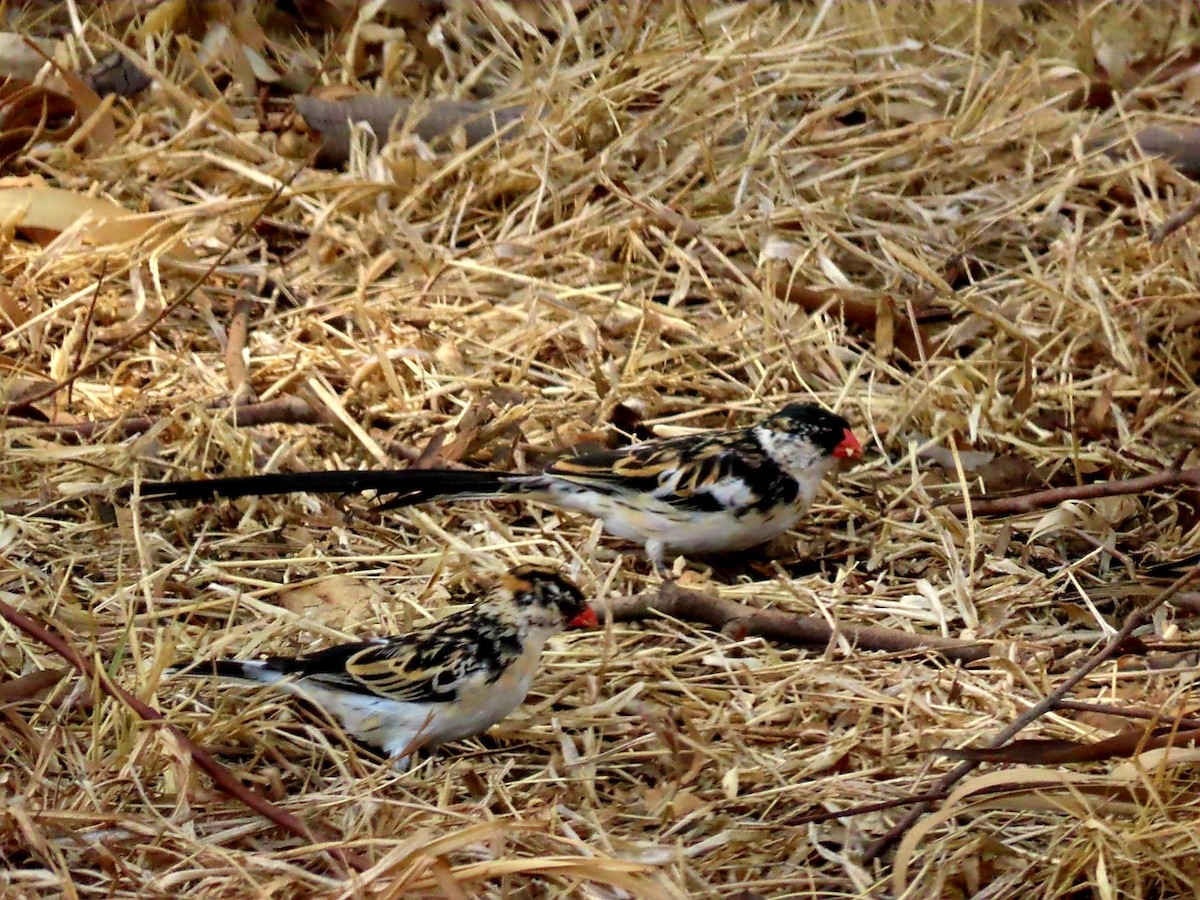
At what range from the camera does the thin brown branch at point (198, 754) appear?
253 cm

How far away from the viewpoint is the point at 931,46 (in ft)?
18.4

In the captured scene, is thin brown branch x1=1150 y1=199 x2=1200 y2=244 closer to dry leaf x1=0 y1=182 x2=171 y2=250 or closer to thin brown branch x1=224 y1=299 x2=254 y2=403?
thin brown branch x1=224 y1=299 x2=254 y2=403

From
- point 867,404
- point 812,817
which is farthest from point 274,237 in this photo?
point 812,817

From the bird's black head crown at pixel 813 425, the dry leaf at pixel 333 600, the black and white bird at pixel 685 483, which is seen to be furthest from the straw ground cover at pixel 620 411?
the bird's black head crown at pixel 813 425

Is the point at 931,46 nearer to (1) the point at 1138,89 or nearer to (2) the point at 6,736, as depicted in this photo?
(1) the point at 1138,89

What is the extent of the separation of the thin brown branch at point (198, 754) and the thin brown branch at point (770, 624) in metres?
1.02

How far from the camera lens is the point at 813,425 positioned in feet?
12.4

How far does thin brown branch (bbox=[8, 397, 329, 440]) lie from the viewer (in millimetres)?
4000

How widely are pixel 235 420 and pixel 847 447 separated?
1.61m

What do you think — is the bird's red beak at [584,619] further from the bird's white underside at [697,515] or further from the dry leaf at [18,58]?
the dry leaf at [18,58]

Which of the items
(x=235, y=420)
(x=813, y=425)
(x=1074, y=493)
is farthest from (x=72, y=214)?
(x=1074, y=493)

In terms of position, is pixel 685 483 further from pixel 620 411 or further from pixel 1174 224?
pixel 1174 224

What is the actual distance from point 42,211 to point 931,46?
316cm

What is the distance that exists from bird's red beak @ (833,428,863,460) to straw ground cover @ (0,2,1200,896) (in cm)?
15
